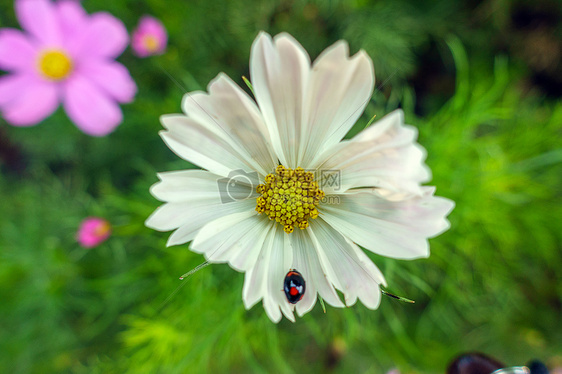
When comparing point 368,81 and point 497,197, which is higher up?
point 368,81

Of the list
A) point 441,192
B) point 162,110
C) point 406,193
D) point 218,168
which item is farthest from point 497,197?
point 162,110

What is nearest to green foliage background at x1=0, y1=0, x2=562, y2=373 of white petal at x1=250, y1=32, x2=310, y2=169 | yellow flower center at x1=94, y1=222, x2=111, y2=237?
yellow flower center at x1=94, y1=222, x2=111, y2=237

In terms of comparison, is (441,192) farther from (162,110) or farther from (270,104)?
(162,110)

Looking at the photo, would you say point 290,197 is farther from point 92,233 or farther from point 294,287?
point 92,233

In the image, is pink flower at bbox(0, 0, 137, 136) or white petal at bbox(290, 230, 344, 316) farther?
pink flower at bbox(0, 0, 137, 136)

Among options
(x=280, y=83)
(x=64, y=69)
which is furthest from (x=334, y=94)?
(x=64, y=69)

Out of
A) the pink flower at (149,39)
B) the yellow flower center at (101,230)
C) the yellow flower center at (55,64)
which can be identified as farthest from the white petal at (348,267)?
the yellow flower center at (55,64)

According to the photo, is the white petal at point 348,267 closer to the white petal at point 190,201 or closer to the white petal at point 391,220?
the white petal at point 391,220

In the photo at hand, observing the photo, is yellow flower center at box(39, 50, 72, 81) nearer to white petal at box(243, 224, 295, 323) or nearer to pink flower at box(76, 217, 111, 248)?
pink flower at box(76, 217, 111, 248)
